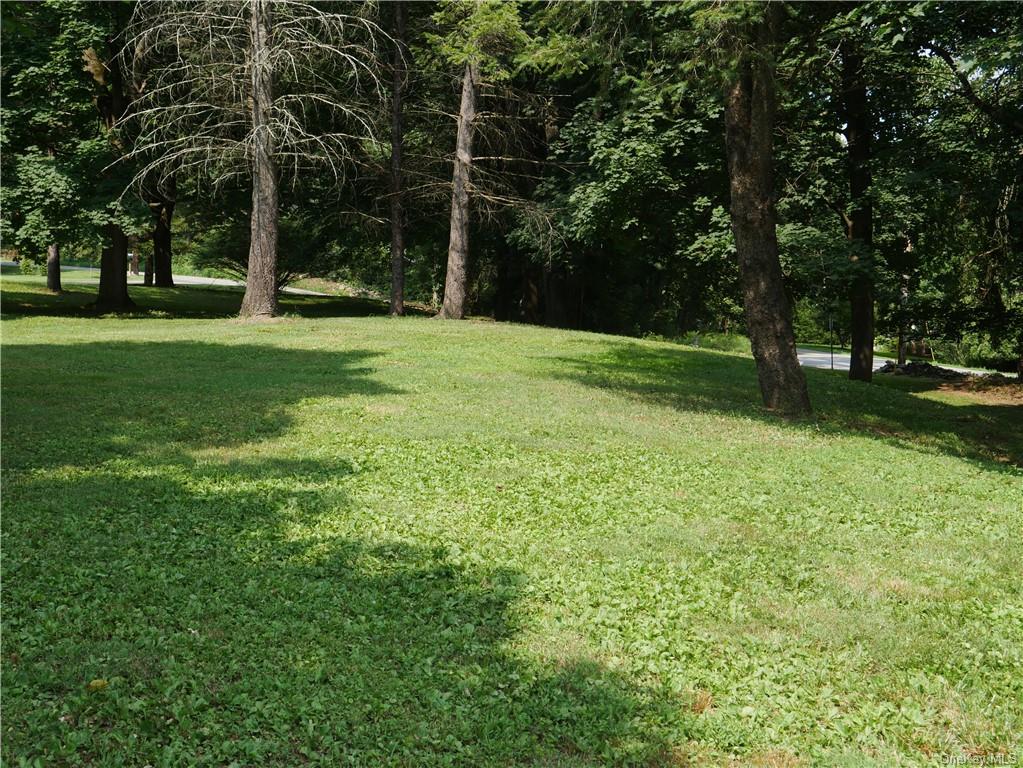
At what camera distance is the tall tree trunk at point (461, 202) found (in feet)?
88.1

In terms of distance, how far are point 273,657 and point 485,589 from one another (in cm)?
153

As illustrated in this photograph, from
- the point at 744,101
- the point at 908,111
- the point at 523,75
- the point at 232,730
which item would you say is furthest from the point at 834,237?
the point at 232,730

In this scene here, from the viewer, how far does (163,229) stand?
34.3 metres

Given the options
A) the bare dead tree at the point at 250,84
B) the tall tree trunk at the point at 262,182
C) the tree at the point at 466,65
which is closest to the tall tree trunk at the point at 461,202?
the tree at the point at 466,65

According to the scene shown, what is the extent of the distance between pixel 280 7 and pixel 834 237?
1546 centimetres

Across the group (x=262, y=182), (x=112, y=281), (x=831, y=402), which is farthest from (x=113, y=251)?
(x=831, y=402)

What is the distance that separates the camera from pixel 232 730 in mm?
3941

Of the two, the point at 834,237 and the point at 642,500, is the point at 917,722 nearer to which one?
the point at 642,500

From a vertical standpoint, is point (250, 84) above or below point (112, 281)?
above

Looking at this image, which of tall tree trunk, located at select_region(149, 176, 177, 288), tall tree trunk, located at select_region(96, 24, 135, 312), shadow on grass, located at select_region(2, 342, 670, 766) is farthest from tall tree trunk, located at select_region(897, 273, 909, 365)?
tall tree trunk, located at select_region(96, 24, 135, 312)

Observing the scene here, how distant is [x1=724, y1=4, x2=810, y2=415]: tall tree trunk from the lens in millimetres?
13641

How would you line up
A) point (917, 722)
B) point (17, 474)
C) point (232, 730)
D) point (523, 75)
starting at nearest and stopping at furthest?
point (232, 730) < point (917, 722) < point (17, 474) < point (523, 75)

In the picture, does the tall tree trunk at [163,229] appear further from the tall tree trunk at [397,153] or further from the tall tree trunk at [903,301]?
the tall tree trunk at [903,301]

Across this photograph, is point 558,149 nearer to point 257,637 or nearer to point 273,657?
point 257,637
